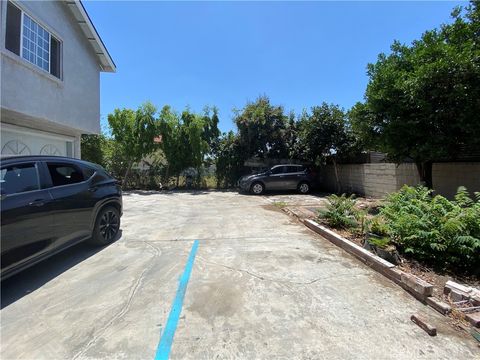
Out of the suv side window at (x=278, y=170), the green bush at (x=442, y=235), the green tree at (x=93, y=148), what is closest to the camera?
the green bush at (x=442, y=235)

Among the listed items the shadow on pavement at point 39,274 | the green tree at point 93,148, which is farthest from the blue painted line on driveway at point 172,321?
the green tree at point 93,148

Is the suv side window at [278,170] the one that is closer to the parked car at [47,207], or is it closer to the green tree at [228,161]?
the green tree at [228,161]

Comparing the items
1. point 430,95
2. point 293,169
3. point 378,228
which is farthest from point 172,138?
point 378,228

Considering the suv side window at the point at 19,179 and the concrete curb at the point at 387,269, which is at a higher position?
the suv side window at the point at 19,179

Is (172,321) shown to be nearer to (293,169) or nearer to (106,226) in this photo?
(106,226)

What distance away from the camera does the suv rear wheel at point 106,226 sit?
5.44m

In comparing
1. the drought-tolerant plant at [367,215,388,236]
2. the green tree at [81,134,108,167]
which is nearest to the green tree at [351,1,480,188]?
the drought-tolerant plant at [367,215,388,236]

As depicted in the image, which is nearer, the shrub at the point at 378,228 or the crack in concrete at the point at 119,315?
the crack in concrete at the point at 119,315

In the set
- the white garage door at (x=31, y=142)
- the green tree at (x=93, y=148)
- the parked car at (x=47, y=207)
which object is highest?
the green tree at (x=93, y=148)

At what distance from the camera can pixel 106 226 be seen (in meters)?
5.72

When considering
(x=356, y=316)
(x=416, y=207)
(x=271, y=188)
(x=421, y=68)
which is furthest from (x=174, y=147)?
(x=356, y=316)

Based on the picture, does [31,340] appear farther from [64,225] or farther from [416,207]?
[416,207]

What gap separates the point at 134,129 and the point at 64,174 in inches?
538

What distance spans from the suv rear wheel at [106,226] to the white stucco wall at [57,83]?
3658 millimetres
